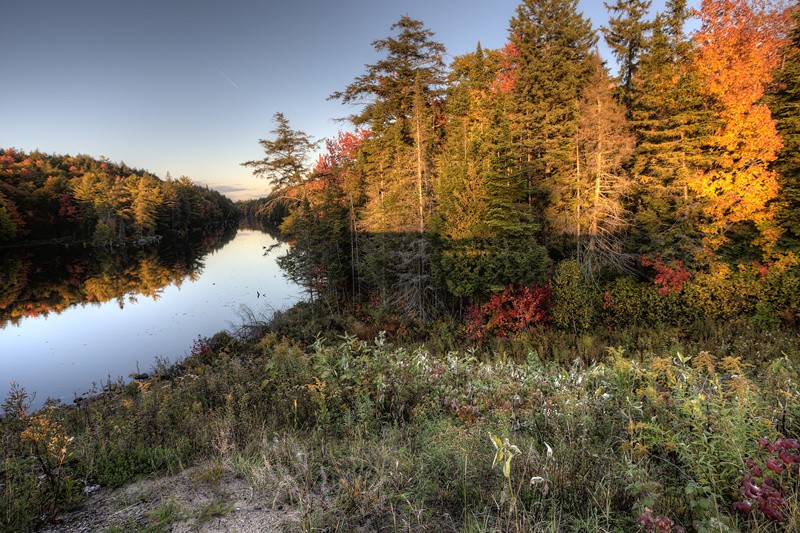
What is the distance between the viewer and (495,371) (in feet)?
23.5

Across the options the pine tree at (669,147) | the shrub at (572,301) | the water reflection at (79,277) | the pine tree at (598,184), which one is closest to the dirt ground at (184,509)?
the shrub at (572,301)

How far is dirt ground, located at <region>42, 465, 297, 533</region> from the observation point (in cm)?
327

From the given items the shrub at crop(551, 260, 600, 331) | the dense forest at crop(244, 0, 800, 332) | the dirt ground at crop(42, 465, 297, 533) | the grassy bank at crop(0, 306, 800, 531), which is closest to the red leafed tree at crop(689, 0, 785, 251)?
the dense forest at crop(244, 0, 800, 332)

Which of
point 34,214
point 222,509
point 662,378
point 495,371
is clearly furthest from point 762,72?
point 34,214

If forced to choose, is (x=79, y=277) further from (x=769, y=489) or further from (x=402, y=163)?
(x=769, y=489)

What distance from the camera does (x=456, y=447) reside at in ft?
13.2

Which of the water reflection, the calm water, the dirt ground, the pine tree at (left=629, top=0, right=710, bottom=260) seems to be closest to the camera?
the dirt ground

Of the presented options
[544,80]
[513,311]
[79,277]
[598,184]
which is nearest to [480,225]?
[513,311]

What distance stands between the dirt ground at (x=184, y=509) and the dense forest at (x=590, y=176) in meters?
13.6

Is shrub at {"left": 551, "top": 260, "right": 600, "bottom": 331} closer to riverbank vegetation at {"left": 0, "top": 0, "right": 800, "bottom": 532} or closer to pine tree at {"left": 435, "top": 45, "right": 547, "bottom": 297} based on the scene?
riverbank vegetation at {"left": 0, "top": 0, "right": 800, "bottom": 532}

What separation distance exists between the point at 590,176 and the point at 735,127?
552 cm

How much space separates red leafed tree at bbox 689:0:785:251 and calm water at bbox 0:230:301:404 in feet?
83.8

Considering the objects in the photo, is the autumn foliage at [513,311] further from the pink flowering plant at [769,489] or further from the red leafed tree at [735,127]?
the pink flowering plant at [769,489]

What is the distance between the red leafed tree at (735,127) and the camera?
46.0ft
